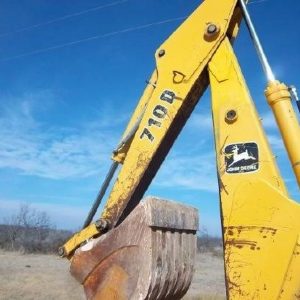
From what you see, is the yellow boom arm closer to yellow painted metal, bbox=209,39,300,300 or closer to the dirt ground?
yellow painted metal, bbox=209,39,300,300

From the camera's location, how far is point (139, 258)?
10.8 ft

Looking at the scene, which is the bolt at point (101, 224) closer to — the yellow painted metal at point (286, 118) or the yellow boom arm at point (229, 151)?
the yellow boom arm at point (229, 151)

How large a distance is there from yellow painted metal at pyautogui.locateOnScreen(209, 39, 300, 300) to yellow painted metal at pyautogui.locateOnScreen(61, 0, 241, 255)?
400 millimetres

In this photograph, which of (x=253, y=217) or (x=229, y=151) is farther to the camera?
(x=229, y=151)

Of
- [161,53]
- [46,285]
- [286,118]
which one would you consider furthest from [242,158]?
[46,285]

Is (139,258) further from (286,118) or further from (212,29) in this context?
(212,29)

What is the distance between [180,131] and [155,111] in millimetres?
334

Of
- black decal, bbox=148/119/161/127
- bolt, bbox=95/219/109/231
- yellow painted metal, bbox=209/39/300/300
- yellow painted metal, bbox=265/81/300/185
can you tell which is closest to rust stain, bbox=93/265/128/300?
bolt, bbox=95/219/109/231

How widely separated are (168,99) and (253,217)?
1.25 m

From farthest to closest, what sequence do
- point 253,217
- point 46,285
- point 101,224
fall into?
1. point 46,285
2. point 101,224
3. point 253,217

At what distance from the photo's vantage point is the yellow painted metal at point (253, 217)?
121 inches

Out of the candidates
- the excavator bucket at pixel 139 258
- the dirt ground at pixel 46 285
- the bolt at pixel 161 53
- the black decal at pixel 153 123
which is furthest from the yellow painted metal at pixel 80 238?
the dirt ground at pixel 46 285

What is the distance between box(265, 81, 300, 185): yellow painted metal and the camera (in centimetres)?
334

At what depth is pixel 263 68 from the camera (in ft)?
12.2
